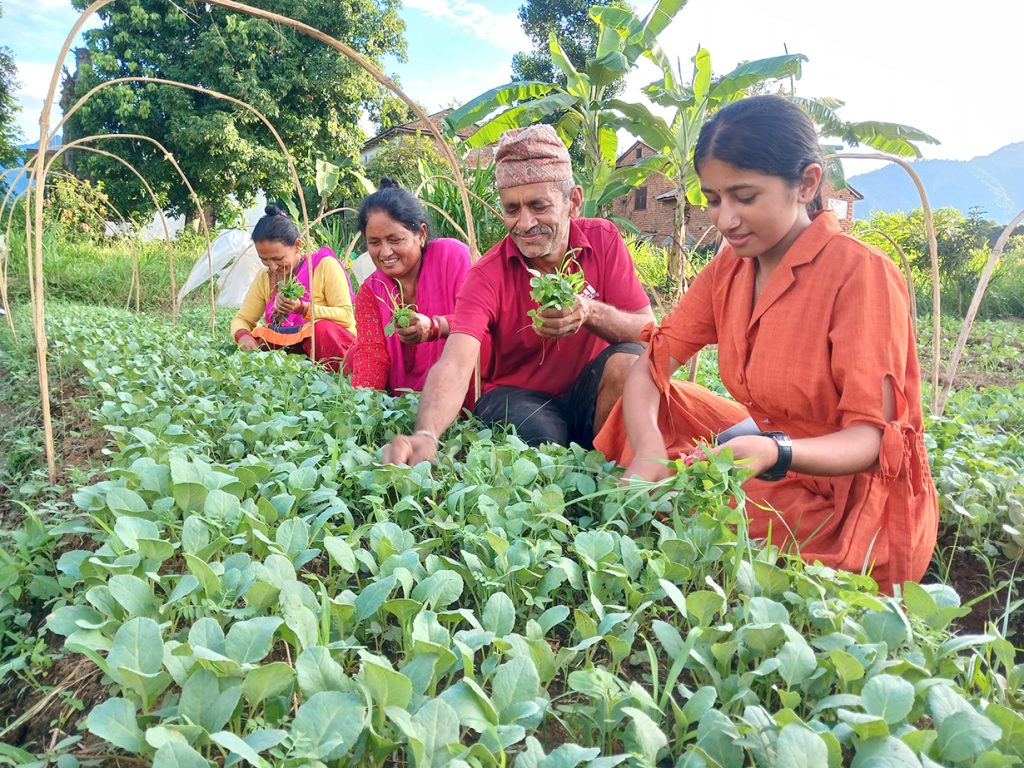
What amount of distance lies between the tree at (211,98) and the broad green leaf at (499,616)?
15.0 meters

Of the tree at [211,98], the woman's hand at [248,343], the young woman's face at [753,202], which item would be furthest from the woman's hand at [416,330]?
the tree at [211,98]

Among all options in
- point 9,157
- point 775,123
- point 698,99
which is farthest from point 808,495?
point 9,157

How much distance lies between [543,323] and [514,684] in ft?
3.76

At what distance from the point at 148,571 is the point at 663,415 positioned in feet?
4.25

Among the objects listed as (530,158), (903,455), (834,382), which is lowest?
(903,455)

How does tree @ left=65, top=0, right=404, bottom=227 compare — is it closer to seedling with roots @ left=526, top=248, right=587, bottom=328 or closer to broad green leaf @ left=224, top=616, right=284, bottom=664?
seedling with roots @ left=526, top=248, right=587, bottom=328

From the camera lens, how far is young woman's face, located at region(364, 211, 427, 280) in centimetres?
272

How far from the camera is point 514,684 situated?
2.84 ft

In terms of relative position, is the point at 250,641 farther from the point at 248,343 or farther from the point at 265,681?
the point at 248,343

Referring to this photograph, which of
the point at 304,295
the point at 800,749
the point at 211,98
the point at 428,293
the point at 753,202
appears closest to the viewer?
the point at 800,749

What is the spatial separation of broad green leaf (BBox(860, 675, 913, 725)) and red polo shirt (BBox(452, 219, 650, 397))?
4.98 ft

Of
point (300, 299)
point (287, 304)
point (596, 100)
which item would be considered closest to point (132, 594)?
point (287, 304)

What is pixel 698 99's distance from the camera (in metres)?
4.89

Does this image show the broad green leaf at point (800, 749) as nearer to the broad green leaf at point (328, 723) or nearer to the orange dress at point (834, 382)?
the broad green leaf at point (328, 723)
